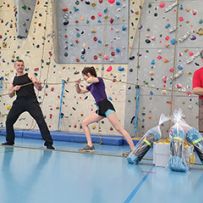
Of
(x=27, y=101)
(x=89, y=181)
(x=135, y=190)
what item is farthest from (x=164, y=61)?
(x=135, y=190)

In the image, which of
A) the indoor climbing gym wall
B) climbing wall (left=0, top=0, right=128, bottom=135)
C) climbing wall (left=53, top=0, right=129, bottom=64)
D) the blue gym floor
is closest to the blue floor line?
the blue gym floor

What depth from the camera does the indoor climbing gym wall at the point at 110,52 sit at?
237 inches

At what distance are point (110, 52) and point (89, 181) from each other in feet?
13.3

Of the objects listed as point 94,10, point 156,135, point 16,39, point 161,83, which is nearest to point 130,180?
point 156,135

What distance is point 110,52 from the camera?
648 cm

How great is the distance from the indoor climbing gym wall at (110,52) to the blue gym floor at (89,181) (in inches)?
90.5

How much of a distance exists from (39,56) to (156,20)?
250cm

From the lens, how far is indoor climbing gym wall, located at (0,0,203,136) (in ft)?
19.7

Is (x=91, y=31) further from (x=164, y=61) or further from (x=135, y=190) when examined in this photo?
(x=135, y=190)

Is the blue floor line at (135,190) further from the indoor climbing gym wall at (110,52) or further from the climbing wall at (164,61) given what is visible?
the climbing wall at (164,61)

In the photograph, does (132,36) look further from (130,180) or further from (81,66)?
(130,180)

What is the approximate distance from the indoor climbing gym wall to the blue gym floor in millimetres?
2298

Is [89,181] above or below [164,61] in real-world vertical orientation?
below

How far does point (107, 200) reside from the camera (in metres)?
2.20
